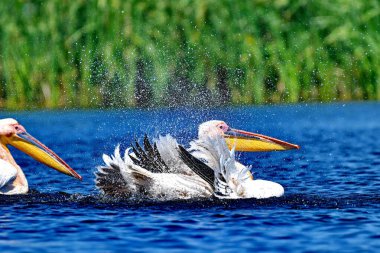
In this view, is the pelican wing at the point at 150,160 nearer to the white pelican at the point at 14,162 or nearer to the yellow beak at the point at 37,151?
the white pelican at the point at 14,162

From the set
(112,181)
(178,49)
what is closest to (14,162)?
(112,181)

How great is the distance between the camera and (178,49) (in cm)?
1770

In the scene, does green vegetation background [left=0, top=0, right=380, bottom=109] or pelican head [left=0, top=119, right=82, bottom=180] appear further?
green vegetation background [left=0, top=0, right=380, bottom=109]

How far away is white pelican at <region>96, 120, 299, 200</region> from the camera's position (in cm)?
802

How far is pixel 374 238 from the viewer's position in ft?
21.1

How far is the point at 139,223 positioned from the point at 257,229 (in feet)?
2.90

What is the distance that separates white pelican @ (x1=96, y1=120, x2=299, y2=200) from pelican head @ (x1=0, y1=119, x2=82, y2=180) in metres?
0.89

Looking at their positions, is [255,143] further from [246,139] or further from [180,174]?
[180,174]

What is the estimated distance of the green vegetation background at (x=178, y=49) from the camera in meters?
17.4

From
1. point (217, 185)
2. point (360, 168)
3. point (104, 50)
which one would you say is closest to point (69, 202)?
point (217, 185)

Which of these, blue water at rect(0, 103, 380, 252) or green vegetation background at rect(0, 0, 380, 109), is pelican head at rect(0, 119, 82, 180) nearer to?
blue water at rect(0, 103, 380, 252)

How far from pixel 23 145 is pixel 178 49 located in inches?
338

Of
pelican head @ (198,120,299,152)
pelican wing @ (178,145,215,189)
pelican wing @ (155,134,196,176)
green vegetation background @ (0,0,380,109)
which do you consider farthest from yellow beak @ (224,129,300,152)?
green vegetation background @ (0,0,380,109)

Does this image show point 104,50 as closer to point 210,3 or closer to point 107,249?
point 210,3
